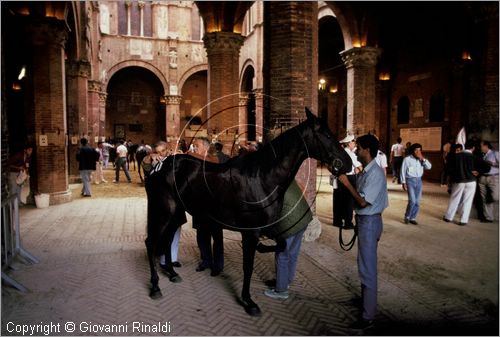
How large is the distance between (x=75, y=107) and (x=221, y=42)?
804cm

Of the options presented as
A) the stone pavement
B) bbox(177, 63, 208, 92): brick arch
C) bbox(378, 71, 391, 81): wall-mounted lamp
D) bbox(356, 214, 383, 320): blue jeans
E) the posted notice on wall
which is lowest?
the stone pavement

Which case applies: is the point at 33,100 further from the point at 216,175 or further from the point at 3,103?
the point at 216,175

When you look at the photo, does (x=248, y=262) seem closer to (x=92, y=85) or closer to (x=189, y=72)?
(x=92, y=85)

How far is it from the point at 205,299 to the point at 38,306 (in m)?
2.00

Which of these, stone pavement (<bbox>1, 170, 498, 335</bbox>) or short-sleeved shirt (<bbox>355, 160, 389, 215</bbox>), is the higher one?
short-sleeved shirt (<bbox>355, 160, 389, 215</bbox>)

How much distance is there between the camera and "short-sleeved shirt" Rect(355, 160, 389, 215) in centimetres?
364

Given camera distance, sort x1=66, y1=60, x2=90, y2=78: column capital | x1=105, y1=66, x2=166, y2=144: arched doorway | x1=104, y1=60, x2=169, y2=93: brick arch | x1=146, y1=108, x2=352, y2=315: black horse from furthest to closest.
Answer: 1. x1=105, y1=66, x2=166, y2=144: arched doorway
2. x1=104, y1=60, x2=169, y2=93: brick arch
3. x1=66, y1=60, x2=90, y2=78: column capital
4. x1=146, y1=108, x2=352, y2=315: black horse

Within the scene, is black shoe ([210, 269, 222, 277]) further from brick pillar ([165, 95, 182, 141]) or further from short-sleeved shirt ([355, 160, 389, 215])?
brick pillar ([165, 95, 182, 141])

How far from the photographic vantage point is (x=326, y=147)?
3.94 m

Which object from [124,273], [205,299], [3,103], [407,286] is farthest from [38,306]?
[407,286]

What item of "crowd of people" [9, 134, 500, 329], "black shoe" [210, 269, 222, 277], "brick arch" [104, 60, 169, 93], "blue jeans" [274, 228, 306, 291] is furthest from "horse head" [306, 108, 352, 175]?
"brick arch" [104, 60, 169, 93]

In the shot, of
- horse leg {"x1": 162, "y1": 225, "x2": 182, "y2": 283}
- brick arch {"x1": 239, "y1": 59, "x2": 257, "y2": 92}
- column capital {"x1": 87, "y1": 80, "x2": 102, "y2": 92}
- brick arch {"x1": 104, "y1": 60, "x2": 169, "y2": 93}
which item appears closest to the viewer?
horse leg {"x1": 162, "y1": 225, "x2": 182, "y2": 283}

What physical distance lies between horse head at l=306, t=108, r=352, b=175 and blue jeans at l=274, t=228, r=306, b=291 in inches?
37.9

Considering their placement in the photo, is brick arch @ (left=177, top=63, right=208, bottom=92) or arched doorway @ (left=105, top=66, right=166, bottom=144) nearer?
brick arch @ (left=177, top=63, right=208, bottom=92)
